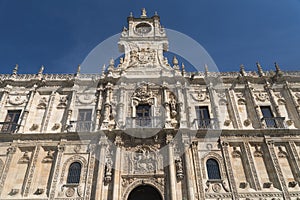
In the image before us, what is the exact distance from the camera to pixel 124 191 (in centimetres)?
1429

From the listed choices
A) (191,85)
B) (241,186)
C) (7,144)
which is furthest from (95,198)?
(191,85)

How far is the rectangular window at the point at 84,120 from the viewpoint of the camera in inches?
673

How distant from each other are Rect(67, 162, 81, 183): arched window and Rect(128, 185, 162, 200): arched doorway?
11.4 feet

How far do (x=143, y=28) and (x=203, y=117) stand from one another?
11.2 metres

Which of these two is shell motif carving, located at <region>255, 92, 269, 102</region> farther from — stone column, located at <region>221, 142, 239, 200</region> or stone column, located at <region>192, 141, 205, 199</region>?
stone column, located at <region>192, 141, 205, 199</region>

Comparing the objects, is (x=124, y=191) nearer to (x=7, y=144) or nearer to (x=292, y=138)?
(x=7, y=144)

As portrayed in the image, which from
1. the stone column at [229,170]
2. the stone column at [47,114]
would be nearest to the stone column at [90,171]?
the stone column at [47,114]

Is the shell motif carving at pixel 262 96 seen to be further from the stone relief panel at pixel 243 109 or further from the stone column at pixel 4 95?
the stone column at pixel 4 95

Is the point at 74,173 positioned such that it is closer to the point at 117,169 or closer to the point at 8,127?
the point at 117,169

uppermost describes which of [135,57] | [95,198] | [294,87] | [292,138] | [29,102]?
[135,57]

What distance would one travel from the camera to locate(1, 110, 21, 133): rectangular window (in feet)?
56.0

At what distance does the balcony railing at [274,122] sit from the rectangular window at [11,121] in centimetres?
1720

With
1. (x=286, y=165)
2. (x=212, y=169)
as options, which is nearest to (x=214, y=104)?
(x=212, y=169)

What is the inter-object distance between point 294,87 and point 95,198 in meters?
16.8
